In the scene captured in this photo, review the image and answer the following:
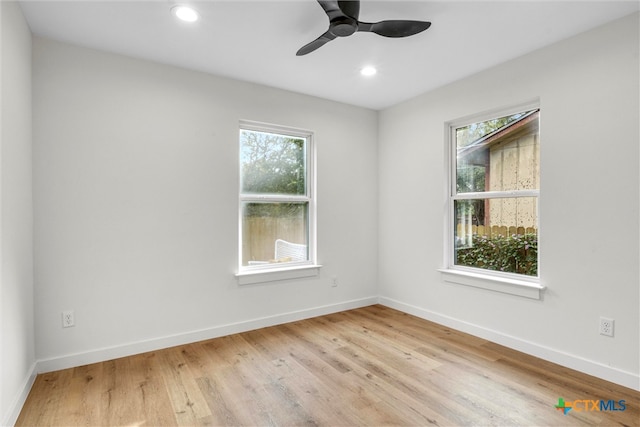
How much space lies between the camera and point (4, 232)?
6.09ft

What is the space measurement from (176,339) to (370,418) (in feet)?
6.15

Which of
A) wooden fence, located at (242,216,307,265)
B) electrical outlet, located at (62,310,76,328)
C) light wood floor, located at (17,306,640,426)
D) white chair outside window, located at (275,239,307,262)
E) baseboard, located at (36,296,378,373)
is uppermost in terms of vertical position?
wooden fence, located at (242,216,307,265)

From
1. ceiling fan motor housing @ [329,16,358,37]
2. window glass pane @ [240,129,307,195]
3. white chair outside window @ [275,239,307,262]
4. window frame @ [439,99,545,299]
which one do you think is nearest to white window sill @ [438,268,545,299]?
window frame @ [439,99,545,299]

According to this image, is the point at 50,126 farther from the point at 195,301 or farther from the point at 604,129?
the point at 604,129

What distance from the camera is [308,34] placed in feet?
8.28

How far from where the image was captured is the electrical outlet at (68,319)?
2.60 m

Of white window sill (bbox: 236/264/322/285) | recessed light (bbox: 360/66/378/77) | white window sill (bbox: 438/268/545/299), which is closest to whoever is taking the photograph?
white window sill (bbox: 438/268/545/299)

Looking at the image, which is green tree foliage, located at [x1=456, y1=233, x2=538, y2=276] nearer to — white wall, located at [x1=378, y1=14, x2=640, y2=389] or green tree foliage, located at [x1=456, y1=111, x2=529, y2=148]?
white wall, located at [x1=378, y1=14, x2=640, y2=389]

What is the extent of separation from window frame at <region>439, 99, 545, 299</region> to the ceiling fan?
142cm

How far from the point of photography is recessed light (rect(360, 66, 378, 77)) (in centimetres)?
309

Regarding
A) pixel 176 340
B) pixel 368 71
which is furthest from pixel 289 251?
pixel 368 71

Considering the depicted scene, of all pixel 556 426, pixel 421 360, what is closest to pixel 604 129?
pixel 556 426

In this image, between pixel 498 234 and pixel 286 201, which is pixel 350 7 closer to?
pixel 286 201

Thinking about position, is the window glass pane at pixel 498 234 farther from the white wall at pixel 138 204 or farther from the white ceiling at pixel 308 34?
the white wall at pixel 138 204
